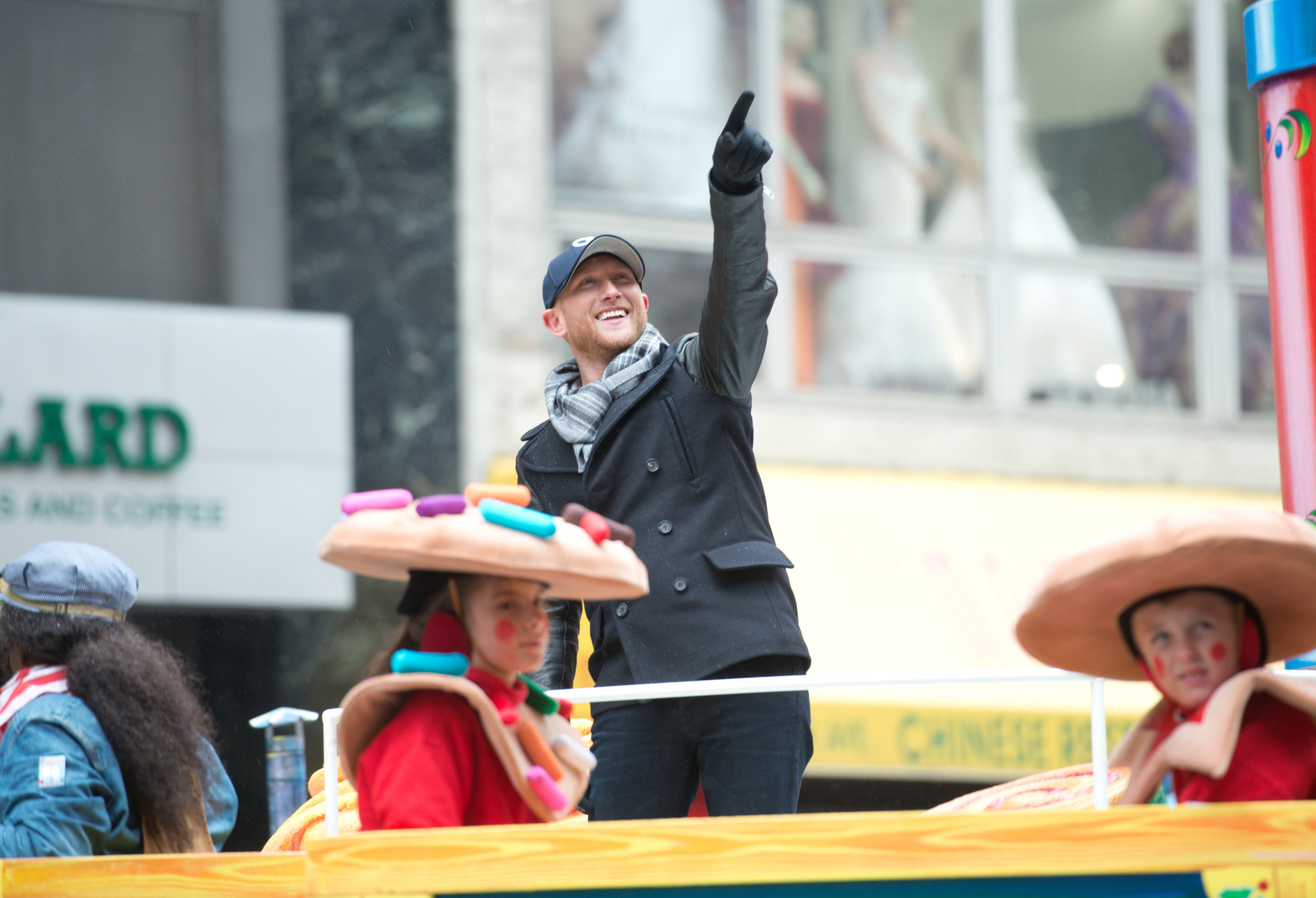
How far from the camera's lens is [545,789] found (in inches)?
113

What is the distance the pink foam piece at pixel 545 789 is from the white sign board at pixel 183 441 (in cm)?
633

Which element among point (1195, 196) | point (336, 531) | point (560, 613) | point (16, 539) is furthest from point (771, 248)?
point (336, 531)

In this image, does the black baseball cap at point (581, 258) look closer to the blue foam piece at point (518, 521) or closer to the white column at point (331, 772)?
the white column at point (331, 772)

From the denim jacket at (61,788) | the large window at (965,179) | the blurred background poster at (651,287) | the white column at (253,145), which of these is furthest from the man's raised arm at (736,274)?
the large window at (965,179)

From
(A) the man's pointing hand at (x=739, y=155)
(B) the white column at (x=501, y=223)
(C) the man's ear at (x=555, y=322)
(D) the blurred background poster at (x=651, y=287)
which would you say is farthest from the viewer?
(B) the white column at (x=501, y=223)

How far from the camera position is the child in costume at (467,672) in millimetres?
2795

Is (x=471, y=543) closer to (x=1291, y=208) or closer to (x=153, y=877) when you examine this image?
(x=153, y=877)

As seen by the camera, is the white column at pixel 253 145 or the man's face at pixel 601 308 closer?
the man's face at pixel 601 308

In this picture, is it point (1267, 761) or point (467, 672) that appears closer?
point (1267, 761)

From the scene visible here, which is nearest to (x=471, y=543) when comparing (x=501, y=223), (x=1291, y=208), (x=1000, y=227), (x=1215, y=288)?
(x=1291, y=208)

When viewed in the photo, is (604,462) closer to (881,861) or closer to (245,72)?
(881,861)

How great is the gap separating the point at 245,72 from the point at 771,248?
3050 mm

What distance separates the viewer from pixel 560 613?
405 cm

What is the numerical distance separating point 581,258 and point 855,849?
64.3 inches
